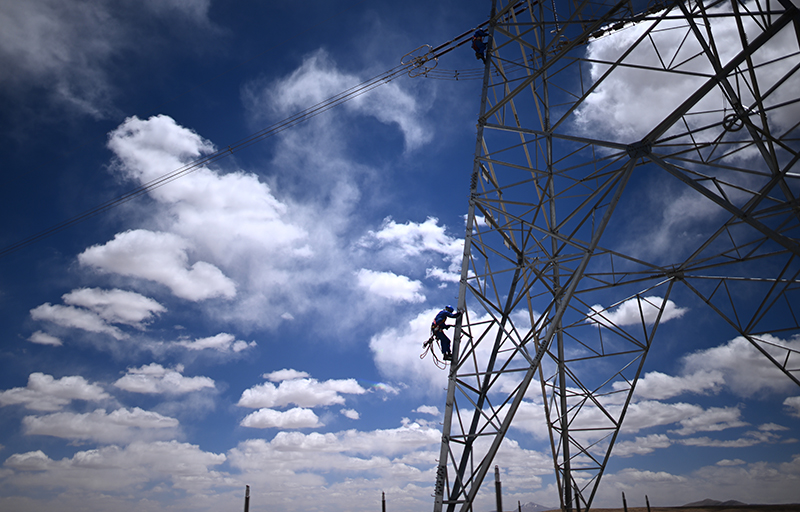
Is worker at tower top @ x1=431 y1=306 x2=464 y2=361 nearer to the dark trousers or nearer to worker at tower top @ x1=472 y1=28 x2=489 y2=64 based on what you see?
the dark trousers

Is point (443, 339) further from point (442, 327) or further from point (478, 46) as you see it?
point (478, 46)

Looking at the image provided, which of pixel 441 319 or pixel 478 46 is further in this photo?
pixel 478 46

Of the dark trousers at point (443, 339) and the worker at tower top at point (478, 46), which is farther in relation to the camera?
the worker at tower top at point (478, 46)

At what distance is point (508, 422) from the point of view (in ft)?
41.9

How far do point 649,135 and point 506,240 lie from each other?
17.1 feet

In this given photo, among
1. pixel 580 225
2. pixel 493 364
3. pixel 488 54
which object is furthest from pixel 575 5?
pixel 493 364

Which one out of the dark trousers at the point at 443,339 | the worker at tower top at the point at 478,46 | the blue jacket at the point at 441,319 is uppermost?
the worker at tower top at the point at 478,46

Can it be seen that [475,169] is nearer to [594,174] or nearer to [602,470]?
[594,174]

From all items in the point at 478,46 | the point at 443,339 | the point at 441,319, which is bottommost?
the point at 443,339

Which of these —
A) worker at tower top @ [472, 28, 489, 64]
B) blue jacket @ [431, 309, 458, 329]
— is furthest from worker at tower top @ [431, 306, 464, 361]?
worker at tower top @ [472, 28, 489, 64]

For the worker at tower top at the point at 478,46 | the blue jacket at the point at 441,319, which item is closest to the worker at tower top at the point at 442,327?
the blue jacket at the point at 441,319

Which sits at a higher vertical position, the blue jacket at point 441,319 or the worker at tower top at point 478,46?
the worker at tower top at point 478,46

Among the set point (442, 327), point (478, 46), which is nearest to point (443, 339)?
point (442, 327)

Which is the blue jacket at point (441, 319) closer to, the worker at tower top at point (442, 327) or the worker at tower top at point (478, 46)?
the worker at tower top at point (442, 327)
